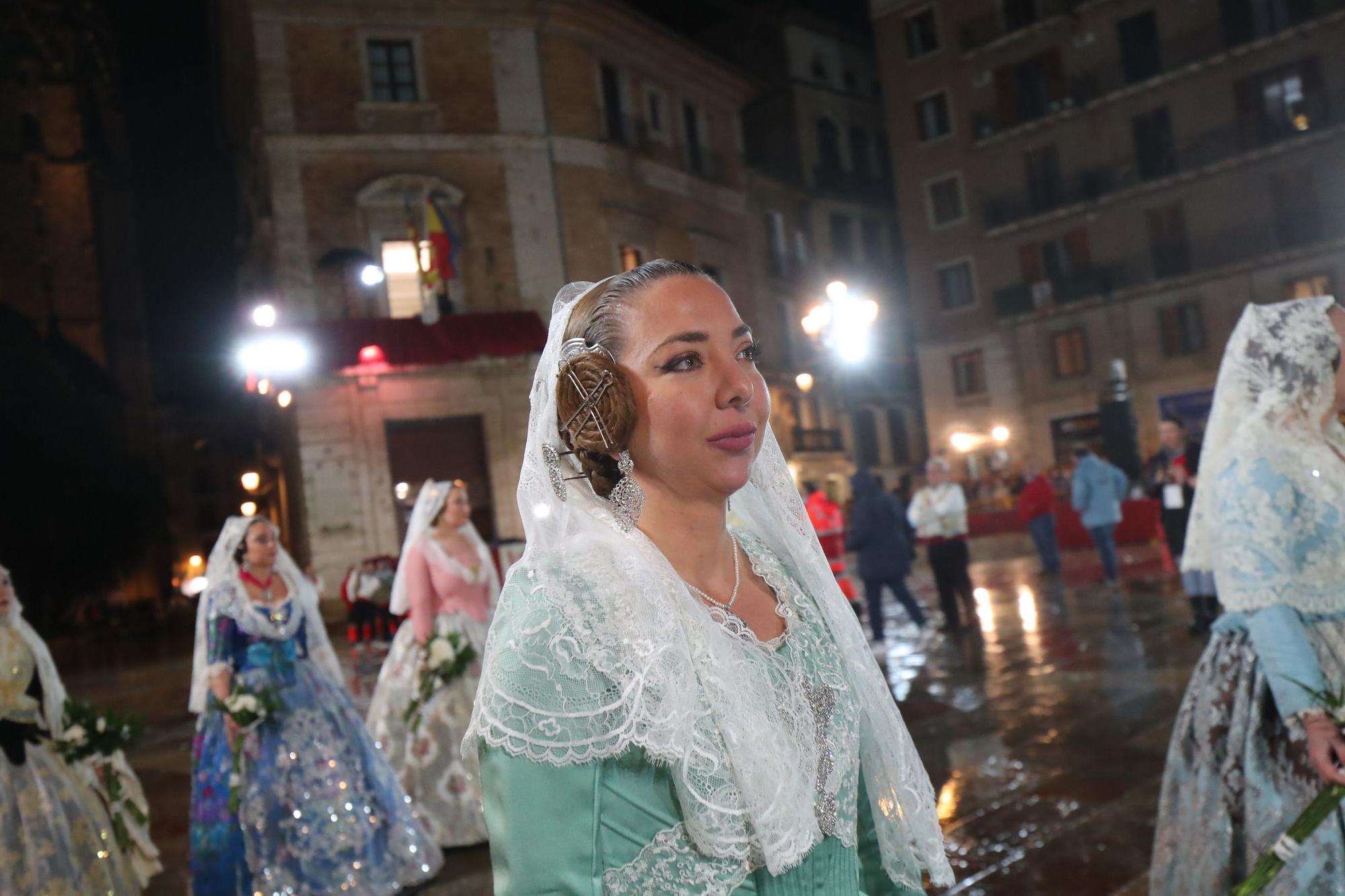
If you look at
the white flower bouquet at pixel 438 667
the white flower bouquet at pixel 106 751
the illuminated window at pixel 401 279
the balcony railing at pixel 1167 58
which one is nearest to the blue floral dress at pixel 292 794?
the white flower bouquet at pixel 106 751

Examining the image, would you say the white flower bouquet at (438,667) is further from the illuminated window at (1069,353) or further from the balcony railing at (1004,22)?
the balcony railing at (1004,22)

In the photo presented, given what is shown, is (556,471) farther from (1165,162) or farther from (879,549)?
(1165,162)

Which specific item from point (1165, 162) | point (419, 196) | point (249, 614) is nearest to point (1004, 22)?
point (1165, 162)

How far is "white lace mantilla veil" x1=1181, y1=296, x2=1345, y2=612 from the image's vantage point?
2951mm

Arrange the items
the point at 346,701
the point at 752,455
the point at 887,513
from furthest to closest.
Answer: the point at 887,513 → the point at 346,701 → the point at 752,455

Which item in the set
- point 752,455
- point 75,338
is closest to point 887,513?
point 752,455

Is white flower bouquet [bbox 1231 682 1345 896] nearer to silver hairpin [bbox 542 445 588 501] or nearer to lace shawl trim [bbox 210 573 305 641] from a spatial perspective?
silver hairpin [bbox 542 445 588 501]

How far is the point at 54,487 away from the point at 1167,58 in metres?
34.4

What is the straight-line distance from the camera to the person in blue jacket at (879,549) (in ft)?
34.9

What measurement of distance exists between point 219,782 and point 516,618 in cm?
440

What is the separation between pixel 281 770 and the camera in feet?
17.1

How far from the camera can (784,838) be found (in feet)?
4.99

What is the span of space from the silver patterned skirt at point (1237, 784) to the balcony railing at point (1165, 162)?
1156 inches

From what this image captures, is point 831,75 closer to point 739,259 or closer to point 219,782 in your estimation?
point 739,259
